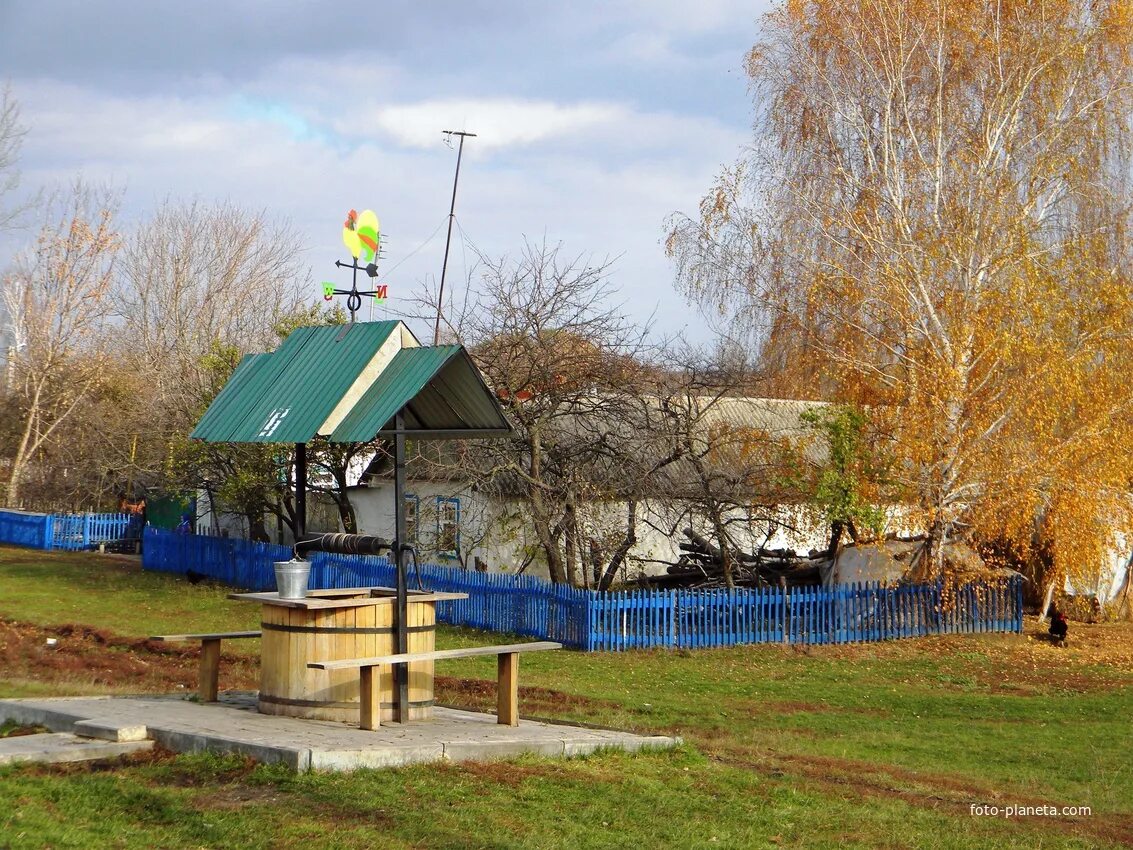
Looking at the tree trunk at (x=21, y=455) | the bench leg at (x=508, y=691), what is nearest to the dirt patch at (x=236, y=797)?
the bench leg at (x=508, y=691)

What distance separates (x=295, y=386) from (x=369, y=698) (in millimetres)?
3003

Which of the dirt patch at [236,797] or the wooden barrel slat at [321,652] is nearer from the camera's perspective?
the dirt patch at [236,797]

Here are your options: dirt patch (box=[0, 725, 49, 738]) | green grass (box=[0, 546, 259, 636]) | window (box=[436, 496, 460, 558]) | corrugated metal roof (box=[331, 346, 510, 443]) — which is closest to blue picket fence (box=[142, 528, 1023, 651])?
window (box=[436, 496, 460, 558])

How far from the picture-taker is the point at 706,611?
20688mm

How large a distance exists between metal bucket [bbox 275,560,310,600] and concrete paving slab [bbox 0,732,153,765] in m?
1.78

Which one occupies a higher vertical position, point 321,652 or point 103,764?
point 321,652

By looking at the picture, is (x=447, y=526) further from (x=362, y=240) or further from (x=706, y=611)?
(x=362, y=240)

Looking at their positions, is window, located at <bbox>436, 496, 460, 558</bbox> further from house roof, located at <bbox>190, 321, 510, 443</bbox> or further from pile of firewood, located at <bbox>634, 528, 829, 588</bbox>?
house roof, located at <bbox>190, 321, 510, 443</bbox>

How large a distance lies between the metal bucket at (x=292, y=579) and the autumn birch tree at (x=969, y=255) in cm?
1424

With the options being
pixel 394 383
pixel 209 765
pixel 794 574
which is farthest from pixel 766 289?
pixel 209 765

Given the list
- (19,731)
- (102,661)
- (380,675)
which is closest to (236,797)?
(380,675)

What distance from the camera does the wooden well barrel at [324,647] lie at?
980cm

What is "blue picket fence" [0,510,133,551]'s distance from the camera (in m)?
39.5

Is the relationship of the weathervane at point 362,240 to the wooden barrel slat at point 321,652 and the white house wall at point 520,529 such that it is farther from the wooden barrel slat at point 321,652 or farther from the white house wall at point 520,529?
the white house wall at point 520,529
